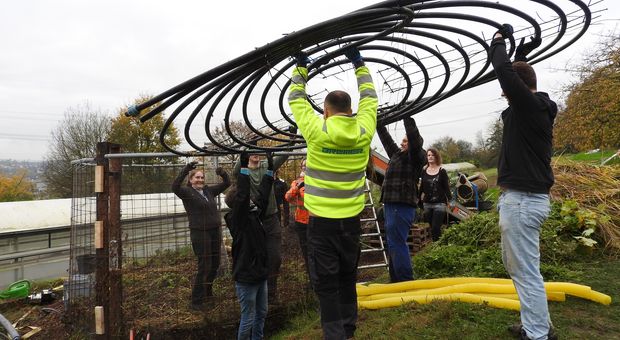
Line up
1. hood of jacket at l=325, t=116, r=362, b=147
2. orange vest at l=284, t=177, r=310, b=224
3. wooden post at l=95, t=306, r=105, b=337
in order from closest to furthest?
1. hood of jacket at l=325, t=116, r=362, b=147
2. wooden post at l=95, t=306, r=105, b=337
3. orange vest at l=284, t=177, r=310, b=224

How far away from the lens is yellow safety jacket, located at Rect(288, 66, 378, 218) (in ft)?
8.99

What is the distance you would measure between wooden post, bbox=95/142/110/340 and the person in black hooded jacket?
1.98 metres

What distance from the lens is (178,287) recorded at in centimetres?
559

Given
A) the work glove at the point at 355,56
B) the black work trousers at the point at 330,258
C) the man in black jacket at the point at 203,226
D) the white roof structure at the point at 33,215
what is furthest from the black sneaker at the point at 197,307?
the white roof structure at the point at 33,215

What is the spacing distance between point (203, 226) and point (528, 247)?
387 centimetres

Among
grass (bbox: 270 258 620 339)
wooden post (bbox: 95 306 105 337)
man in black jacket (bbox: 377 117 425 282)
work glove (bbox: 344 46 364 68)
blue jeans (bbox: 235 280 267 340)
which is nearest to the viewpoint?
work glove (bbox: 344 46 364 68)

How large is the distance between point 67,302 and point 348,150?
19.7 feet

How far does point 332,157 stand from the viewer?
277 cm

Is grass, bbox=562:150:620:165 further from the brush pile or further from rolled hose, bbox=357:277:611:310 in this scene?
rolled hose, bbox=357:277:611:310

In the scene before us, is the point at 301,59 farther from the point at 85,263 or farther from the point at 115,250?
the point at 85,263

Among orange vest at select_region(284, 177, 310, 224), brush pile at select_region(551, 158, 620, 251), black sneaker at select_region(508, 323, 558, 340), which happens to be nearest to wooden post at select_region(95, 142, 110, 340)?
orange vest at select_region(284, 177, 310, 224)

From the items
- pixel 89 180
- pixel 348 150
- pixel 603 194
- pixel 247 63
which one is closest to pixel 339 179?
pixel 348 150

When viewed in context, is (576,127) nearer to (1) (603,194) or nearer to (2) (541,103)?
(1) (603,194)

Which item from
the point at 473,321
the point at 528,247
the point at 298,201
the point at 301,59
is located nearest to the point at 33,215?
the point at 298,201
